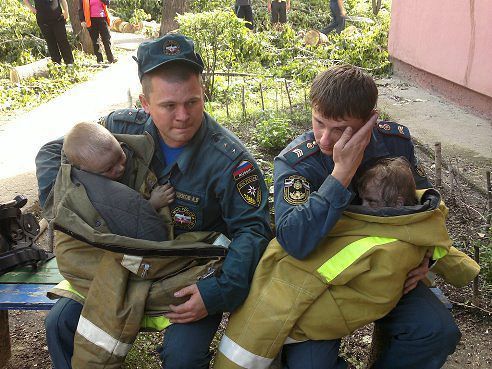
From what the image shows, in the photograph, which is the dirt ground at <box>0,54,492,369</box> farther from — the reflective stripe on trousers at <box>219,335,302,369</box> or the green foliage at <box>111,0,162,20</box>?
the green foliage at <box>111,0,162,20</box>

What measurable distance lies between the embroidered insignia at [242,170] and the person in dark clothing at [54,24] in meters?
9.41

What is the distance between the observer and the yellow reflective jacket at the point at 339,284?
6.83 ft

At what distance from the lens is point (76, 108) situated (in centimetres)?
845

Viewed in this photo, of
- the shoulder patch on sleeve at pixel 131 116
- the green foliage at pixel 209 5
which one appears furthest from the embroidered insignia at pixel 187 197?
the green foliage at pixel 209 5

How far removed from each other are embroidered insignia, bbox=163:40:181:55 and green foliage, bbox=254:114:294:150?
337 cm

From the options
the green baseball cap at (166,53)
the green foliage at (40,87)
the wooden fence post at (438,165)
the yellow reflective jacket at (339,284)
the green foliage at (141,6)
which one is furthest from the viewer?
the green foliage at (141,6)

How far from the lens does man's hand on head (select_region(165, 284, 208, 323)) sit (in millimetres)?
2287

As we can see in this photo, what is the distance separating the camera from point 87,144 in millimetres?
2412

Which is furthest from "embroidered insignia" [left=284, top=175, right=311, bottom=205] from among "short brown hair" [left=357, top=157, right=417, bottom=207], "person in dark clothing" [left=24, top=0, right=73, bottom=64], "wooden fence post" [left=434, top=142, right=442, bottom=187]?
"person in dark clothing" [left=24, top=0, right=73, bottom=64]

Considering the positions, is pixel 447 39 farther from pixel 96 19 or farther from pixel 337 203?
pixel 96 19

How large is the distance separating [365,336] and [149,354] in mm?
1267

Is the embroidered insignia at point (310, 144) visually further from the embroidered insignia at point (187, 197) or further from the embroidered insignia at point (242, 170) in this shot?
the embroidered insignia at point (187, 197)

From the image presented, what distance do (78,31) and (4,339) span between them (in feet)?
40.9

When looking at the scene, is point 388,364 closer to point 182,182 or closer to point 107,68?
point 182,182
